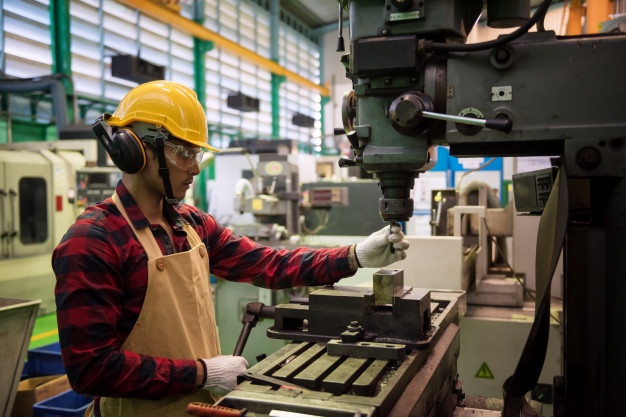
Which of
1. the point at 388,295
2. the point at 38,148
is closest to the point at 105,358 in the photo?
the point at 388,295

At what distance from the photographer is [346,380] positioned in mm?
881

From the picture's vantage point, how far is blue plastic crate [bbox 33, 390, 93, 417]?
2.31 meters

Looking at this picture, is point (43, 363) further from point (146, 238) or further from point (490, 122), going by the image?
point (490, 122)

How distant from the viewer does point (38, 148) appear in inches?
184

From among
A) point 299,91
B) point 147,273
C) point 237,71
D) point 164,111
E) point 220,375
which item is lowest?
point 220,375

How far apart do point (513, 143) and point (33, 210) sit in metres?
4.39

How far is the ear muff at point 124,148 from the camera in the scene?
123cm

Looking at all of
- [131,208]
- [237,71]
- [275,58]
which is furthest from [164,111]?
[275,58]

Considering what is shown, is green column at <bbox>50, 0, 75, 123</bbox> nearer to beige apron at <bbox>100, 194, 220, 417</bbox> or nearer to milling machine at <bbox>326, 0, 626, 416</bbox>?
beige apron at <bbox>100, 194, 220, 417</bbox>

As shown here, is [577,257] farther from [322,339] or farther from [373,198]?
[373,198]

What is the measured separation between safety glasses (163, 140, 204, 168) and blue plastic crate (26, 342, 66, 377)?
207 centimetres

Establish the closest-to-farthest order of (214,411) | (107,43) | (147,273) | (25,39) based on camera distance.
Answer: (214,411) < (147,273) < (25,39) < (107,43)

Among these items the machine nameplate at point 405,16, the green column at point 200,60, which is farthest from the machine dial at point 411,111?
the green column at point 200,60

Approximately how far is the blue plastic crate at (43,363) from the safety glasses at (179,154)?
2.07m
